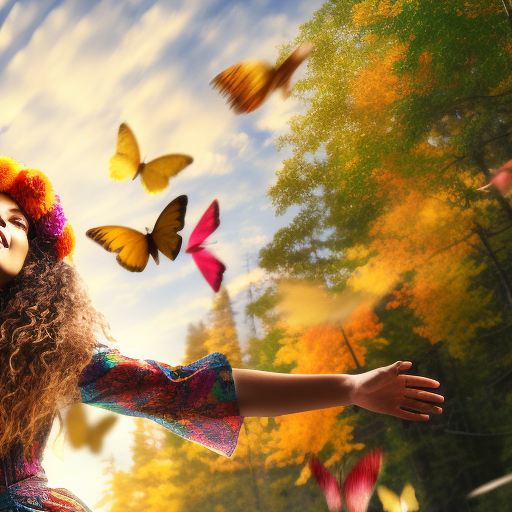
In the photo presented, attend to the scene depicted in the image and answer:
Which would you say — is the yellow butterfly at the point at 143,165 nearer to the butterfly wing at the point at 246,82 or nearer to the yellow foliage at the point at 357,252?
the butterfly wing at the point at 246,82

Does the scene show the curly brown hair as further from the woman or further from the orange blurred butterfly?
the orange blurred butterfly

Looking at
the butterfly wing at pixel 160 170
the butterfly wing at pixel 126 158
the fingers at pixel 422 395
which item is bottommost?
the fingers at pixel 422 395

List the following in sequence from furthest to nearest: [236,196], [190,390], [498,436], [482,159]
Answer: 1. [236,196]
2. [482,159]
3. [498,436]
4. [190,390]

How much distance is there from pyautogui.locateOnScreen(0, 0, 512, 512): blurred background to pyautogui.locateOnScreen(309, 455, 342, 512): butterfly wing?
35mm

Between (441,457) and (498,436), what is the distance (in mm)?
215

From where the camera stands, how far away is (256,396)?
2.35 feet

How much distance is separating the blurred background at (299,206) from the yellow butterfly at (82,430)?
3 centimetres

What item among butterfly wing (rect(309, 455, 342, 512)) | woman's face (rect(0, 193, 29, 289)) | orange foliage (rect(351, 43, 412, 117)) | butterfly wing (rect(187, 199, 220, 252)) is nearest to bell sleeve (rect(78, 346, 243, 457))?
woman's face (rect(0, 193, 29, 289))

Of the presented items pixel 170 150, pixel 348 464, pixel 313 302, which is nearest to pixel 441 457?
pixel 348 464

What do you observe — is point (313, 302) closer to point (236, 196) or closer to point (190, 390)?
point (236, 196)

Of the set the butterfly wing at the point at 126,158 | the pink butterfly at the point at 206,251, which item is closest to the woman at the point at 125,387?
the butterfly wing at the point at 126,158

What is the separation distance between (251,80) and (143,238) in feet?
1.97

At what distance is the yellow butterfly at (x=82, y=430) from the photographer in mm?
1707

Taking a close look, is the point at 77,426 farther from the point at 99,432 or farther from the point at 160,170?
the point at 160,170
